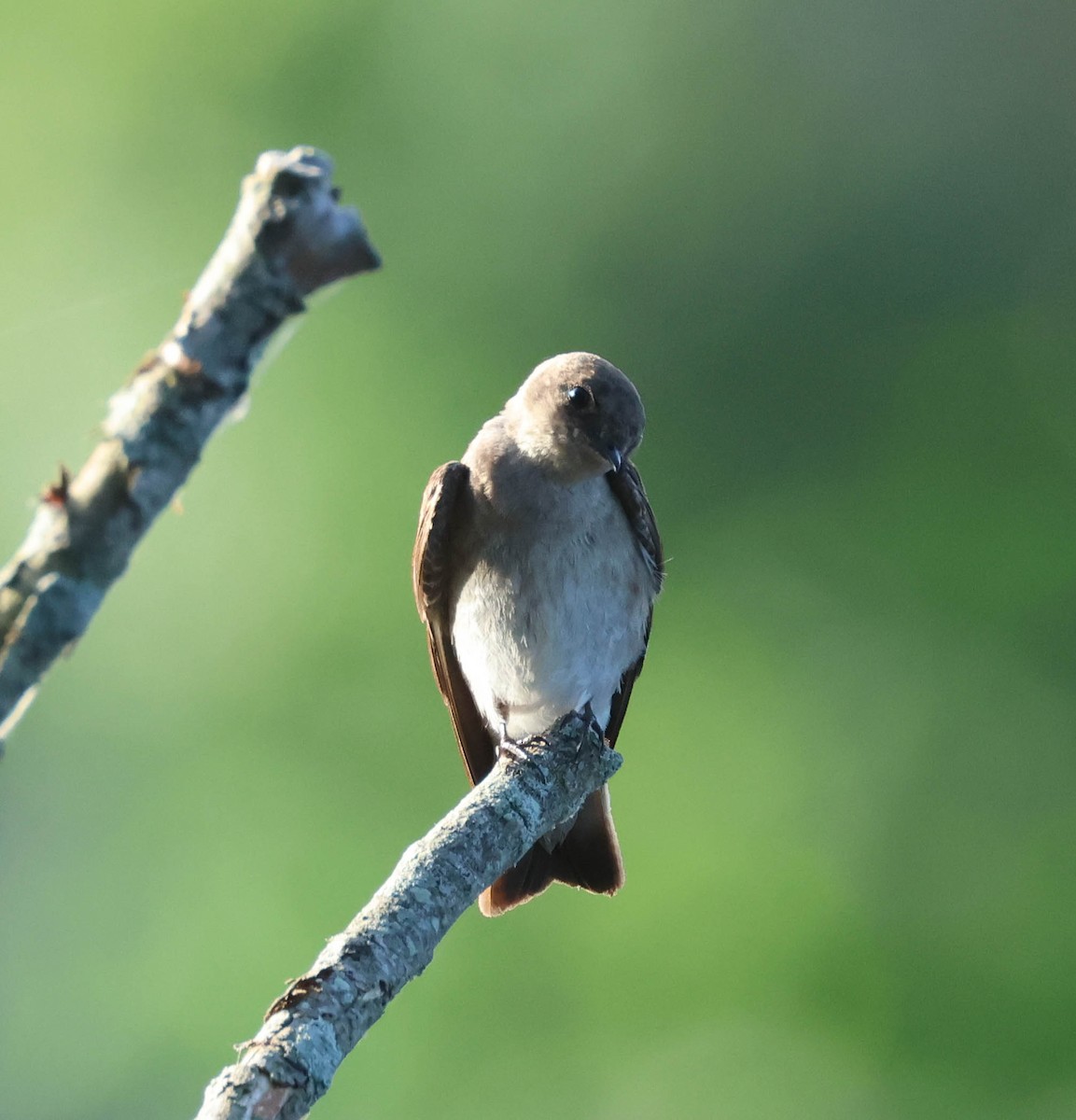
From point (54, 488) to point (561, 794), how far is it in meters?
1.92

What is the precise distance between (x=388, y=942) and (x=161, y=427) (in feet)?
3.42

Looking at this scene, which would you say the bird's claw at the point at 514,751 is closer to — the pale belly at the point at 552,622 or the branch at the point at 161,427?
the pale belly at the point at 552,622

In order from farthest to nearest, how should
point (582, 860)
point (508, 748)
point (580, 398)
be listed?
point (582, 860) < point (580, 398) < point (508, 748)

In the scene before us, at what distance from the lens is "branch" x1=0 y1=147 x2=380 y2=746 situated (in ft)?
5.76

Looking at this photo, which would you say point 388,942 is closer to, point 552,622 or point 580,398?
point 552,622

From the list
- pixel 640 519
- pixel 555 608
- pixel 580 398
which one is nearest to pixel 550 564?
pixel 555 608

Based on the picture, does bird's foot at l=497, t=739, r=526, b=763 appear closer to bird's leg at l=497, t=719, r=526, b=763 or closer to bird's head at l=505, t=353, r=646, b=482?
bird's leg at l=497, t=719, r=526, b=763

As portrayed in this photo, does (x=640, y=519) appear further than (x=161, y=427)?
Yes

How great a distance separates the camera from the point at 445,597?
5141 mm

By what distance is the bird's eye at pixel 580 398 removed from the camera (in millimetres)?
4727

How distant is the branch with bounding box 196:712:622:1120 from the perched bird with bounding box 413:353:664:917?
4.06 ft

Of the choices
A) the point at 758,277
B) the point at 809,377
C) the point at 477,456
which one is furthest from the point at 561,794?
the point at 758,277

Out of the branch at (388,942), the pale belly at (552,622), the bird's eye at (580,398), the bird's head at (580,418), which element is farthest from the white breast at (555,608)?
the branch at (388,942)

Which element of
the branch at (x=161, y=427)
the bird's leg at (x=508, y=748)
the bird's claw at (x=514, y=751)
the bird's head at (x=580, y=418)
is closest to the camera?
the branch at (x=161, y=427)
